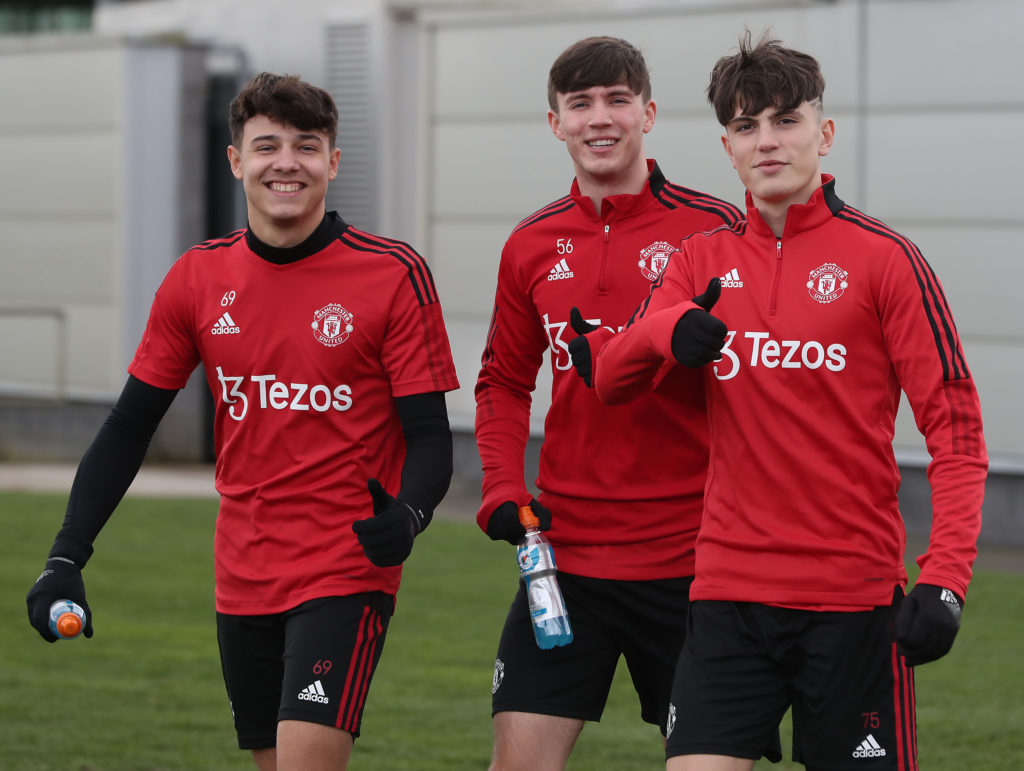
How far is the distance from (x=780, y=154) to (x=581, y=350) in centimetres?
70

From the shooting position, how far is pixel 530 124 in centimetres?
1653

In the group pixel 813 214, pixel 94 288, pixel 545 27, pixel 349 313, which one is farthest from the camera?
pixel 94 288

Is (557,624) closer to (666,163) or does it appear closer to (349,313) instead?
→ (349,313)

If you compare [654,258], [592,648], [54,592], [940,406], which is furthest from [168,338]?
[940,406]

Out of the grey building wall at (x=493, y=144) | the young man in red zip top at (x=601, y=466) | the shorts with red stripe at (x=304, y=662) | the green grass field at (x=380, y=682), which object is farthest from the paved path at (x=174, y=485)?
the shorts with red stripe at (x=304, y=662)

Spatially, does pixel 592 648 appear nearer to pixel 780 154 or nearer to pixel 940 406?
pixel 940 406

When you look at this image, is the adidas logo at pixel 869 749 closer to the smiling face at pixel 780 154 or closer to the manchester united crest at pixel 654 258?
the smiling face at pixel 780 154

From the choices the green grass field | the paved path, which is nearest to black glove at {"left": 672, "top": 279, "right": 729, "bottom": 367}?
the green grass field

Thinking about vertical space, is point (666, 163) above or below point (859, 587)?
above

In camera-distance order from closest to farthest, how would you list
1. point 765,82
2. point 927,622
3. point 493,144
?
point 927,622, point 765,82, point 493,144

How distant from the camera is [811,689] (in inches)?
159

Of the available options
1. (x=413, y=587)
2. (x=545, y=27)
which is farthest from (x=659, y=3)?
(x=413, y=587)

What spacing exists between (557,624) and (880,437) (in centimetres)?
110

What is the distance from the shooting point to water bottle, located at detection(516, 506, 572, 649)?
469 centimetres
